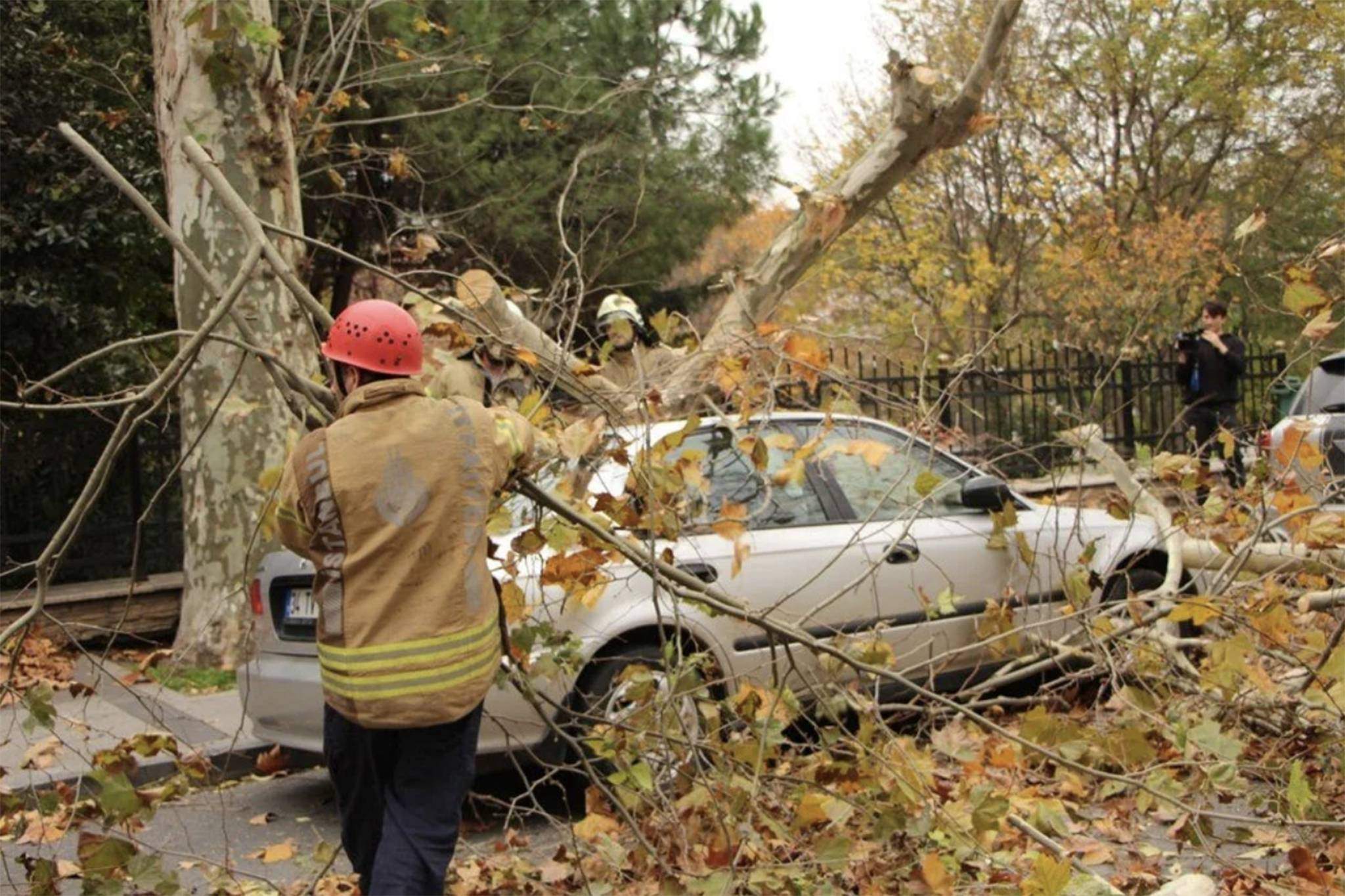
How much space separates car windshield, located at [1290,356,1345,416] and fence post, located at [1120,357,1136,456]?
17.3ft

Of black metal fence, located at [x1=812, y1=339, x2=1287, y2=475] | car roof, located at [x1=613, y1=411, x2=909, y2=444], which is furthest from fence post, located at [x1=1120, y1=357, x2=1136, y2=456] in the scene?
car roof, located at [x1=613, y1=411, x2=909, y2=444]

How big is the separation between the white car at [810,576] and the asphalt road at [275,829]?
0.36m

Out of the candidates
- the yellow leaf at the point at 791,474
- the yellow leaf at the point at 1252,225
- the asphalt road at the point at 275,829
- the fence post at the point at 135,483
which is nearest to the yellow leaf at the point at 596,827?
the asphalt road at the point at 275,829

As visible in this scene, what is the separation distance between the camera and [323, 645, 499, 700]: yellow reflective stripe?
3506mm

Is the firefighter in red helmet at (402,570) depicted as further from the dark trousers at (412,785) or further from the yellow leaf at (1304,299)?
the yellow leaf at (1304,299)

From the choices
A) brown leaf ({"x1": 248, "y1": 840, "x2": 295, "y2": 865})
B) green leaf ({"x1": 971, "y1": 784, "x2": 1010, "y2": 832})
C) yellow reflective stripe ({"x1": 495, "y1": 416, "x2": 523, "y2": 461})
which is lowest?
brown leaf ({"x1": 248, "y1": 840, "x2": 295, "y2": 865})

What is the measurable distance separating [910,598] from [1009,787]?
1602mm

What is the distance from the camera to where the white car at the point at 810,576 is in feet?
17.9

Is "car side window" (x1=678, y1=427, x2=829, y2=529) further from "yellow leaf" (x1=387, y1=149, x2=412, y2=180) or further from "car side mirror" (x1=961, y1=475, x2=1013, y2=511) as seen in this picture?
"yellow leaf" (x1=387, y1=149, x2=412, y2=180)

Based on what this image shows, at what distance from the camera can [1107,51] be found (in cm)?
2339

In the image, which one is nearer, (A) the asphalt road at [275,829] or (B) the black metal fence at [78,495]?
(A) the asphalt road at [275,829]

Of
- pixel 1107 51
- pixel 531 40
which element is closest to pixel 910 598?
pixel 531 40

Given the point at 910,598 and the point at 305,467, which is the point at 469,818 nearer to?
the point at 910,598

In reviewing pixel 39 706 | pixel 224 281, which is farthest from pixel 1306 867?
pixel 224 281
